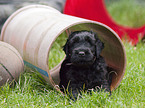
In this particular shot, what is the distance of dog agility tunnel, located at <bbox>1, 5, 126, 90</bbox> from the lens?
3.76m

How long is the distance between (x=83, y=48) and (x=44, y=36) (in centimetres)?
66

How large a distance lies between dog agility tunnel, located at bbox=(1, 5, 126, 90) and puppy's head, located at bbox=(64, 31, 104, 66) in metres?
0.23

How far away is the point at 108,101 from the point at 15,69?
62.9 inches

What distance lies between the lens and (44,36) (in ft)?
12.8

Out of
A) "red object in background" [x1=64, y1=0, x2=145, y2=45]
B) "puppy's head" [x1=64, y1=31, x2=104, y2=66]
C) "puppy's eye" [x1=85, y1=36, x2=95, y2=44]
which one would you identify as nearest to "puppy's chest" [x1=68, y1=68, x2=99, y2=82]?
"puppy's head" [x1=64, y1=31, x2=104, y2=66]

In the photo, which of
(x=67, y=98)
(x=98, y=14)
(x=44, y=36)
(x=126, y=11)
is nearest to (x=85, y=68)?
(x=67, y=98)

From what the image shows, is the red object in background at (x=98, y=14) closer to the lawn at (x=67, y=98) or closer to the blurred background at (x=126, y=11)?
the blurred background at (x=126, y=11)

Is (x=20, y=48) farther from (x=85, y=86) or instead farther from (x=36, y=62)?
(x=85, y=86)

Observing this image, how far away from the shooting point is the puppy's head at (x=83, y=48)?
364cm

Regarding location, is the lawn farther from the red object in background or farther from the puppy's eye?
the red object in background

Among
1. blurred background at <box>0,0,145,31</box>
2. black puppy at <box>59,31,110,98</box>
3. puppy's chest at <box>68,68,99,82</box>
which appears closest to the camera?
black puppy at <box>59,31,110,98</box>

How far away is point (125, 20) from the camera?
1072 centimetres

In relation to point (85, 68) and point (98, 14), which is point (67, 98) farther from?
point (98, 14)

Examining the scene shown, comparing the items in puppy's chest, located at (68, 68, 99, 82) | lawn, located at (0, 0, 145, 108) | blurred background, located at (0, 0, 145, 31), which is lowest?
lawn, located at (0, 0, 145, 108)
